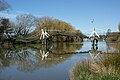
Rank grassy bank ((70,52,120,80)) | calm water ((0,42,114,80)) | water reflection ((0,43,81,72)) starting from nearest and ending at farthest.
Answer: grassy bank ((70,52,120,80))
calm water ((0,42,114,80))
water reflection ((0,43,81,72))

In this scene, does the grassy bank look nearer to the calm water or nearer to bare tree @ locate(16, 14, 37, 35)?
the calm water

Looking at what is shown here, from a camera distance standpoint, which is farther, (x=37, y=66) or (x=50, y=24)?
(x=50, y=24)

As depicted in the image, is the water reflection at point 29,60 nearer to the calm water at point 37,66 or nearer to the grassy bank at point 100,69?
the calm water at point 37,66

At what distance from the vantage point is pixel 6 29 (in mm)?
58688

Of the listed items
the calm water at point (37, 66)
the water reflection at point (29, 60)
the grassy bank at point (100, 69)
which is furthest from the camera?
the water reflection at point (29, 60)

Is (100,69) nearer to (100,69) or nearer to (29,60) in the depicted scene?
(100,69)

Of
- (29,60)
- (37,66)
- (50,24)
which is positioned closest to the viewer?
(37,66)

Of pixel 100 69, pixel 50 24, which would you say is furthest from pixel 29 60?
pixel 50 24

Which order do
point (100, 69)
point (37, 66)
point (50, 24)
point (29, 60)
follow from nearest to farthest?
point (100, 69), point (37, 66), point (29, 60), point (50, 24)

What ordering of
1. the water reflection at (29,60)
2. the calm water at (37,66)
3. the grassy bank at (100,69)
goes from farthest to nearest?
the water reflection at (29,60)
the calm water at (37,66)
the grassy bank at (100,69)

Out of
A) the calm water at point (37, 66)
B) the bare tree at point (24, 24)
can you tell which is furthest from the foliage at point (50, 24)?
the calm water at point (37, 66)

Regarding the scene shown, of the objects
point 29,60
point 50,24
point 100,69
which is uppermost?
point 50,24

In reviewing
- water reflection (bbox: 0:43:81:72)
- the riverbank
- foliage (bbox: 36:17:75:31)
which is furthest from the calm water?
foliage (bbox: 36:17:75:31)

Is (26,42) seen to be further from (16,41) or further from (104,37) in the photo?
(104,37)
